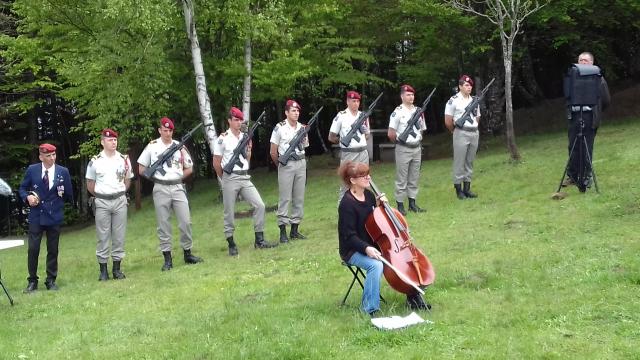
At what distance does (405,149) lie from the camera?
11305mm

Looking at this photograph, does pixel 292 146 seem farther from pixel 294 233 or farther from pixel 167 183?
pixel 167 183

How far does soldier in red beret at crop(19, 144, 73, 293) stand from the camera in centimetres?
898

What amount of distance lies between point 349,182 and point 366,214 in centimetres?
33

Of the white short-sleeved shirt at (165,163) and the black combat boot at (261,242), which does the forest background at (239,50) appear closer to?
the white short-sleeved shirt at (165,163)

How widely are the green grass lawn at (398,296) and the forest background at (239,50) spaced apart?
5.85 meters

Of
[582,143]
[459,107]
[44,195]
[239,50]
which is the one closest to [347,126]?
[459,107]

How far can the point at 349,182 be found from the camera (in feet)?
20.5

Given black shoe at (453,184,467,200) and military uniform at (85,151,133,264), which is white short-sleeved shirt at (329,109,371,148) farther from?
military uniform at (85,151,133,264)

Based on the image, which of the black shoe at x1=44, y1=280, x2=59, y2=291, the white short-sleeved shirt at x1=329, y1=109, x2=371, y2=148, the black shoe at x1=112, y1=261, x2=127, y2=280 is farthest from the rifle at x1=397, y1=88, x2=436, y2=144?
the black shoe at x1=44, y1=280, x2=59, y2=291

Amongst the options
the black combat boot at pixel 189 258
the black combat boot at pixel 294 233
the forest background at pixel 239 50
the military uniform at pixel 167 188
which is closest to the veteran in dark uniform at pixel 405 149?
the black combat boot at pixel 294 233

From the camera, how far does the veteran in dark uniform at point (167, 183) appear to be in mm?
9562

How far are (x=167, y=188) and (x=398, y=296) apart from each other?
4.28m

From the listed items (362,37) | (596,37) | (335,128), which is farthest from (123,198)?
(596,37)

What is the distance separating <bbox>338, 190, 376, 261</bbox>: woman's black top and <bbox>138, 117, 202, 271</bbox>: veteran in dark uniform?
4.11 m
